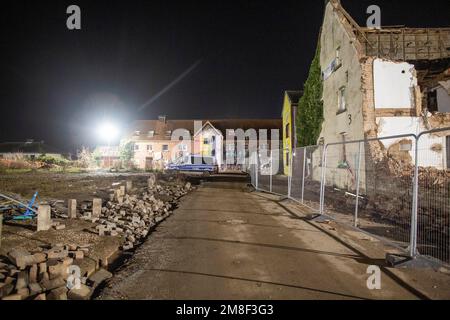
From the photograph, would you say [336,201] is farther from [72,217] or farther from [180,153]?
[180,153]

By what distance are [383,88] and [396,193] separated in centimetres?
787

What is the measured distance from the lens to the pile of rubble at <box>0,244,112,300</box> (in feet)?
12.2

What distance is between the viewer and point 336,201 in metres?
12.5

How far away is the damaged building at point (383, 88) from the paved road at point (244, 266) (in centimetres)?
706

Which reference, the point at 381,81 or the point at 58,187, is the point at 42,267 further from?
the point at 381,81

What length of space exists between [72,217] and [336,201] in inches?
399

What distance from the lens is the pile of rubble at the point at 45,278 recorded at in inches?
146

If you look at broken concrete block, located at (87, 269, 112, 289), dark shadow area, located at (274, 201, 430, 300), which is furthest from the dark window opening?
broken concrete block, located at (87, 269, 112, 289)

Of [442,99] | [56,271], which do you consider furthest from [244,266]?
[442,99]

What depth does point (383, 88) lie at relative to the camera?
1491 centimetres

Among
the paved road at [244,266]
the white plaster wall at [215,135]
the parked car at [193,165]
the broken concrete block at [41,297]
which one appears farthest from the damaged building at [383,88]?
the white plaster wall at [215,135]

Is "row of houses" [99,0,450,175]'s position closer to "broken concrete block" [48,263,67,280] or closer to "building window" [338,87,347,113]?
"building window" [338,87,347,113]

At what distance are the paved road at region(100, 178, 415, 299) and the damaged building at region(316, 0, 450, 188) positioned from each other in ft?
23.2
